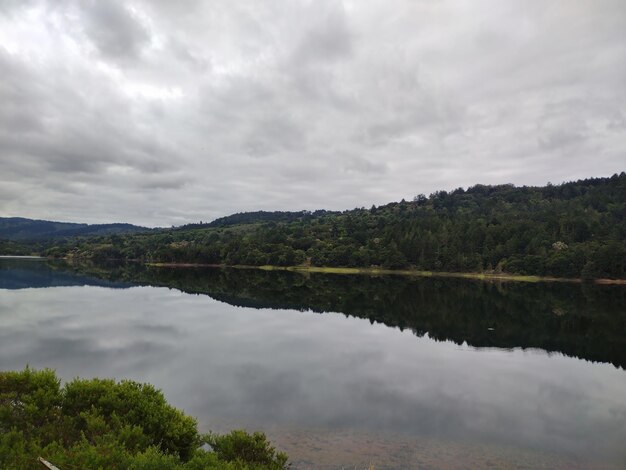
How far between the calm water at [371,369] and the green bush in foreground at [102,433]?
653 cm

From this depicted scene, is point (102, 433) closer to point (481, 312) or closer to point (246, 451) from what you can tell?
point (246, 451)

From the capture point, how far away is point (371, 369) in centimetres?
3828

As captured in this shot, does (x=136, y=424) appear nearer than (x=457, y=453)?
Yes

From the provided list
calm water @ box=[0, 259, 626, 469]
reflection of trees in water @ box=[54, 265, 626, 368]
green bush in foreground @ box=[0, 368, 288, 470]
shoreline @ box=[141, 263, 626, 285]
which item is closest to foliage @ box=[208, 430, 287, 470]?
green bush in foreground @ box=[0, 368, 288, 470]

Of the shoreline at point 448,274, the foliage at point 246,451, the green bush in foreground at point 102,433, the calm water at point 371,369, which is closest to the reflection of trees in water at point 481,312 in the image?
the calm water at point 371,369

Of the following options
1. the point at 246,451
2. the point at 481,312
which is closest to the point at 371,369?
the point at 246,451

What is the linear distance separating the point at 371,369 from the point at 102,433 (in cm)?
2738


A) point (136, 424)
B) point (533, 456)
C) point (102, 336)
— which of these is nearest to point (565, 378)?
point (533, 456)

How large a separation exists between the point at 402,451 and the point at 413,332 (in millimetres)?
37094

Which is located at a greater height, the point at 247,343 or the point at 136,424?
the point at 136,424

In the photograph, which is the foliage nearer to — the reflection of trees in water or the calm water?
the calm water

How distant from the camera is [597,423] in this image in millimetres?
26469

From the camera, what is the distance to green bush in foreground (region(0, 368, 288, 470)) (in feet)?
38.7

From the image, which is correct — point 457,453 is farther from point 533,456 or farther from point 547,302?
point 547,302
